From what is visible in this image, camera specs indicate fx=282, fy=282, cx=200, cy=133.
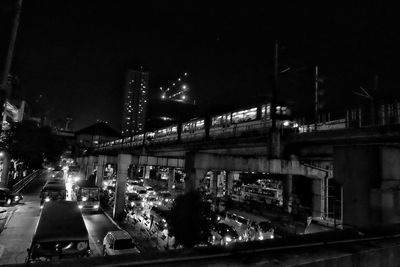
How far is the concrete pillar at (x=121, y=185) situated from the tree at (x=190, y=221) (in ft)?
48.5

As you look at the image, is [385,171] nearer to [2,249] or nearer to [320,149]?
[320,149]

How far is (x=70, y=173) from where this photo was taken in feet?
225

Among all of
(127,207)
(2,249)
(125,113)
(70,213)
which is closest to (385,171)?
(70,213)

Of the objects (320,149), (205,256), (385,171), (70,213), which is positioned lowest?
(70,213)

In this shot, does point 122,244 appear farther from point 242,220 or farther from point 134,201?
point 134,201

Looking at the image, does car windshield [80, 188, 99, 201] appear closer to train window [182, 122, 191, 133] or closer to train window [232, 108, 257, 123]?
train window [182, 122, 191, 133]

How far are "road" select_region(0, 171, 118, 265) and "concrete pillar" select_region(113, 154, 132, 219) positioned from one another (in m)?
1.51

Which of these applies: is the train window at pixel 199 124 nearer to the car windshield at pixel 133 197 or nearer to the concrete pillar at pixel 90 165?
the car windshield at pixel 133 197

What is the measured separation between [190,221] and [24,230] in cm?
1213

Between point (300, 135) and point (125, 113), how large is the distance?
628ft

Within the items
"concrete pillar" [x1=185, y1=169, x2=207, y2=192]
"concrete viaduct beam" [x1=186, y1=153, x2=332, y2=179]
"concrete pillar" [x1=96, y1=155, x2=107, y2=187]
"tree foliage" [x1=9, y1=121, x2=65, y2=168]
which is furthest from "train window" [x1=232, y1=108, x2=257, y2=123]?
"concrete pillar" [x1=96, y1=155, x2=107, y2=187]

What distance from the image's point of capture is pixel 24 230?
1933 cm

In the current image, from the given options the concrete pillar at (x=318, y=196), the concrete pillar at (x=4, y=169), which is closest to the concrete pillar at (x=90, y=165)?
the concrete pillar at (x=4, y=169)

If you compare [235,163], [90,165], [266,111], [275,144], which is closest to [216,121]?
[266,111]
